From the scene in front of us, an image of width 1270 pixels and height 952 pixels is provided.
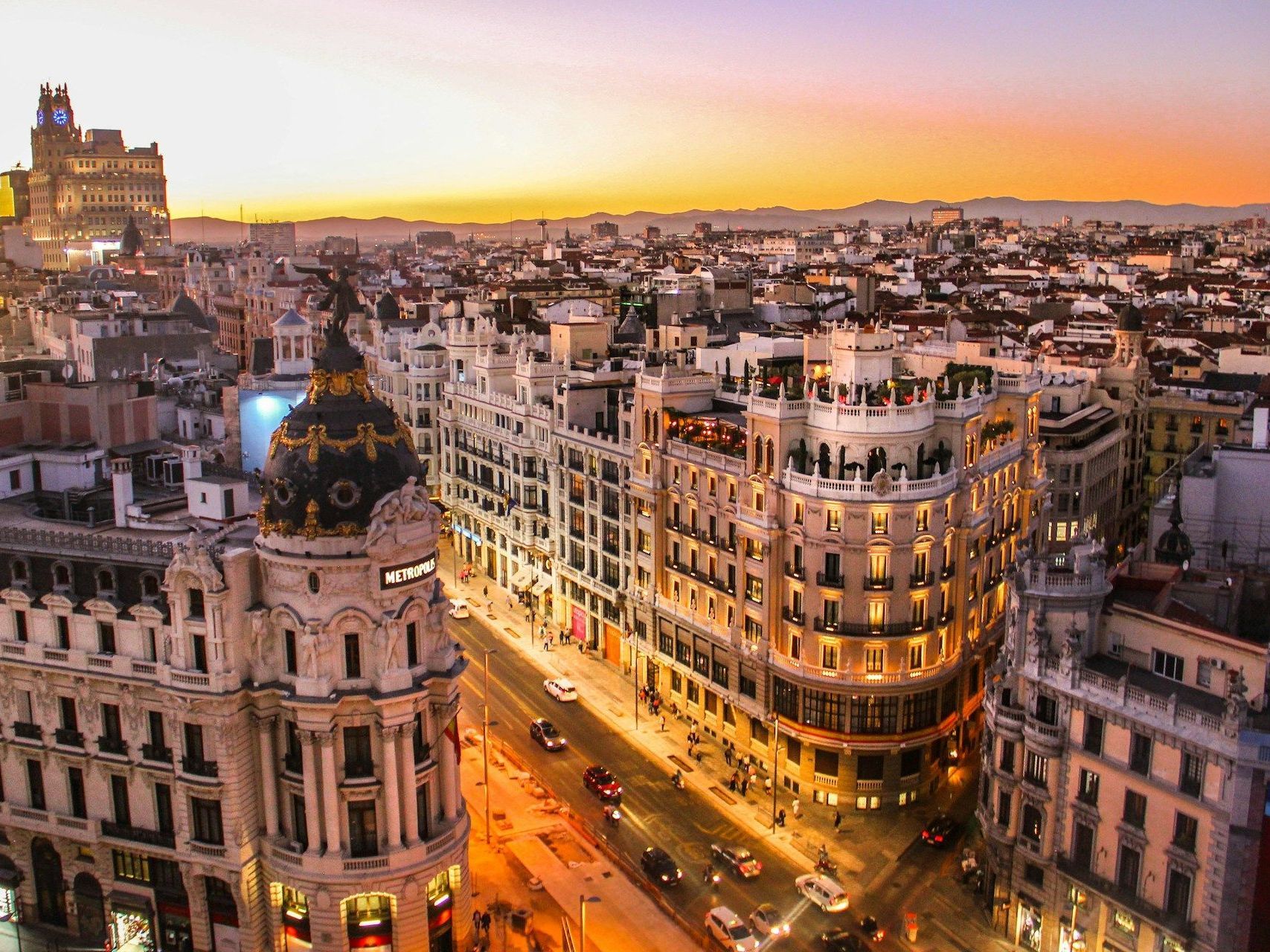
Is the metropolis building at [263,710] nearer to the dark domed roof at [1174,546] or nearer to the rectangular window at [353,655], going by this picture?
the rectangular window at [353,655]

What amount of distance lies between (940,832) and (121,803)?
4778 cm

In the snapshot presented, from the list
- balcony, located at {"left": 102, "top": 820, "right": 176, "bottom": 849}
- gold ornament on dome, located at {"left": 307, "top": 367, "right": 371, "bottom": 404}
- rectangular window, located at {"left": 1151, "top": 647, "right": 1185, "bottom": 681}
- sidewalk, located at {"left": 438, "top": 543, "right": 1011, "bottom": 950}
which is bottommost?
sidewalk, located at {"left": 438, "top": 543, "right": 1011, "bottom": 950}

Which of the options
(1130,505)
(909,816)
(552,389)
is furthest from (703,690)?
(1130,505)

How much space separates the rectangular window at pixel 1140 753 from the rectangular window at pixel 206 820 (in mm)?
45104

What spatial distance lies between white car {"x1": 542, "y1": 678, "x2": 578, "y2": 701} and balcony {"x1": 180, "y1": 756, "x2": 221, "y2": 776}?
39266mm

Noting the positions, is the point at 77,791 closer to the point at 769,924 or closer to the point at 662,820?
the point at 662,820

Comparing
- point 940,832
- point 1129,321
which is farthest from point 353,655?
point 1129,321

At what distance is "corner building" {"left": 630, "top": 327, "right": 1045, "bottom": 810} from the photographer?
264 ft

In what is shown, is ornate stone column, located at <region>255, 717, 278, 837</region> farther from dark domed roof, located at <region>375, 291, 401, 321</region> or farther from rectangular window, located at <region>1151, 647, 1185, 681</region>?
dark domed roof, located at <region>375, 291, 401, 321</region>

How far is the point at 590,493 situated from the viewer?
109 m

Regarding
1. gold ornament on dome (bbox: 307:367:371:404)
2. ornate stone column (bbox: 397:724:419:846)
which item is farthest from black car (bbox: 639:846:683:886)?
gold ornament on dome (bbox: 307:367:371:404)

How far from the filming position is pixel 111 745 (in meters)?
65.6

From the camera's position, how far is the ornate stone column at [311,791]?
61.6m

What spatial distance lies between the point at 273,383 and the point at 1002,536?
64.7 m
